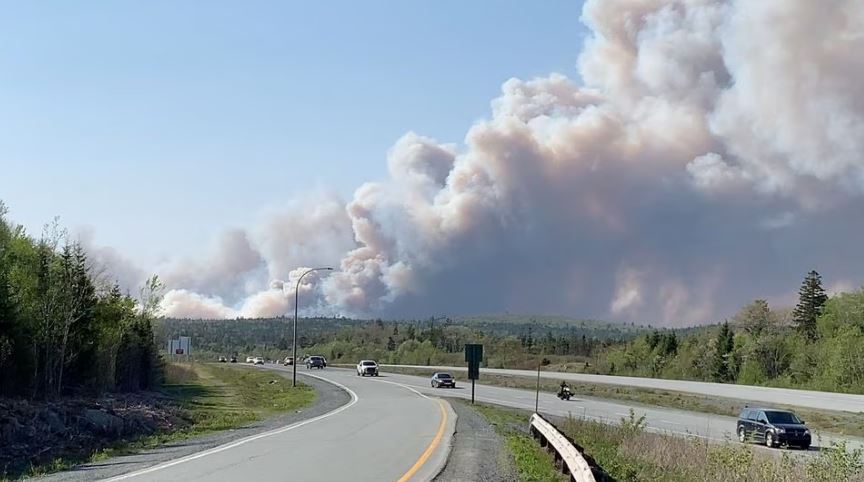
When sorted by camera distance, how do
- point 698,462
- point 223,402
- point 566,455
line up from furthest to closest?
1. point 223,402
2. point 698,462
3. point 566,455

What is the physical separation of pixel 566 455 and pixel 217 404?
36.6 metres

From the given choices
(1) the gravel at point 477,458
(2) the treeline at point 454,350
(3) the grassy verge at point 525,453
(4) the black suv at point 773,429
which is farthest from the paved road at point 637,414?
(2) the treeline at point 454,350

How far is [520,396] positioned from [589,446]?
37.4m

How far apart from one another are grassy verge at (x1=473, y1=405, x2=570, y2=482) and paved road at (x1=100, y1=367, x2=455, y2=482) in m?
1.78

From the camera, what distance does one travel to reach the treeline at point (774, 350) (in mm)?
69188

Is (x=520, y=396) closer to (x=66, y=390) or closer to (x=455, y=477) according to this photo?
(x=66, y=390)

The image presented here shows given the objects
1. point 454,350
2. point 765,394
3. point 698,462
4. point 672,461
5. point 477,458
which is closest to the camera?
point 477,458

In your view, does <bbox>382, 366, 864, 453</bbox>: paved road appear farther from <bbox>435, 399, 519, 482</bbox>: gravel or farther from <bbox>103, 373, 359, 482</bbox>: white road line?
<bbox>103, 373, 359, 482</bbox>: white road line

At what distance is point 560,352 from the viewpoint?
15362 centimetres

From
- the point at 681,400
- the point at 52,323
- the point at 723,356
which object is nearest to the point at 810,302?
the point at 723,356

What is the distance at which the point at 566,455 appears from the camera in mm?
18016

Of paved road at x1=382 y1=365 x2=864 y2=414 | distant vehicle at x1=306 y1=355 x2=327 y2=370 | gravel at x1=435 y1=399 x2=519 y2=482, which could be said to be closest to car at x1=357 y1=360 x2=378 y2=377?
distant vehicle at x1=306 y1=355 x2=327 y2=370

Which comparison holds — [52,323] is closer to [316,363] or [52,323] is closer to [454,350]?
[316,363]

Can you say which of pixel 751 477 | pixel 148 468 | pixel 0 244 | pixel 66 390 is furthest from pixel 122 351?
pixel 751 477
